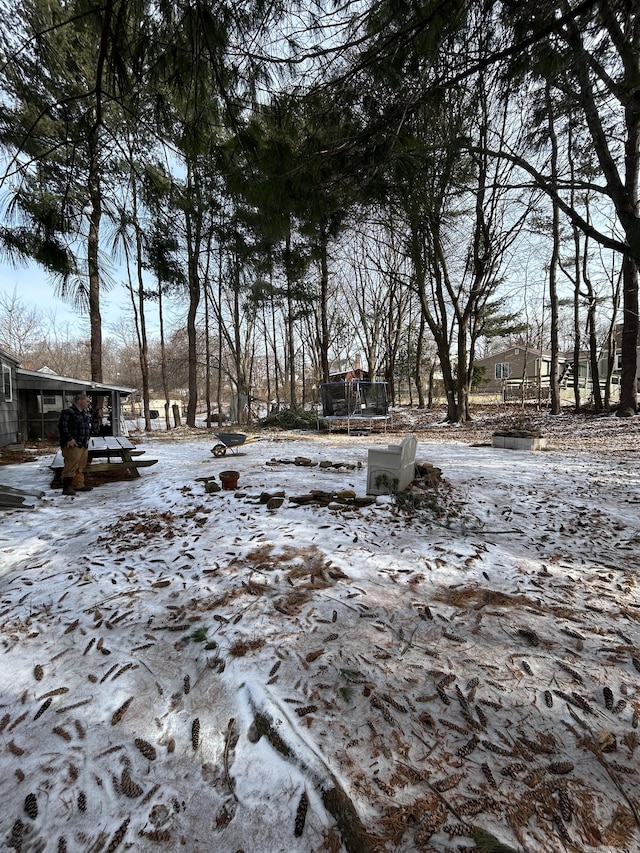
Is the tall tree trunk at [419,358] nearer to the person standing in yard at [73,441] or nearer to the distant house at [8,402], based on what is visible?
the distant house at [8,402]

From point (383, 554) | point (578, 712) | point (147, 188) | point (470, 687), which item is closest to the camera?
point (578, 712)

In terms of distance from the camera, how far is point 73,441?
546cm

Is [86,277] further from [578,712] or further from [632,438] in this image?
[632,438]

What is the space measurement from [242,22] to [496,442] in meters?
8.75

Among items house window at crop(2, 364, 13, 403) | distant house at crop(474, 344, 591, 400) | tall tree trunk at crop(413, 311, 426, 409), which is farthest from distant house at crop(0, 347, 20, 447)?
distant house at crop(474, 344, 591, 400)

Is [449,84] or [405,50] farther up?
[405,50]

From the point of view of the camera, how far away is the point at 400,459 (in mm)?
4734

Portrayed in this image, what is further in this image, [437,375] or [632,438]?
[437,375]

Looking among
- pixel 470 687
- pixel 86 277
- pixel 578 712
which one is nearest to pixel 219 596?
pixel 470 687

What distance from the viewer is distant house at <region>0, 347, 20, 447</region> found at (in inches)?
425

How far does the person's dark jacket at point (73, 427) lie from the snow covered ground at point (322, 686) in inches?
70.1

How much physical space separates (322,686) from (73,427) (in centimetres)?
530

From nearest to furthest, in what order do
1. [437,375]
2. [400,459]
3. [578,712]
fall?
[578,712] < [400,459] < [437,375]

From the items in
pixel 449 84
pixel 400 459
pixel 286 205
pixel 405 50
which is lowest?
pixel 400 459
